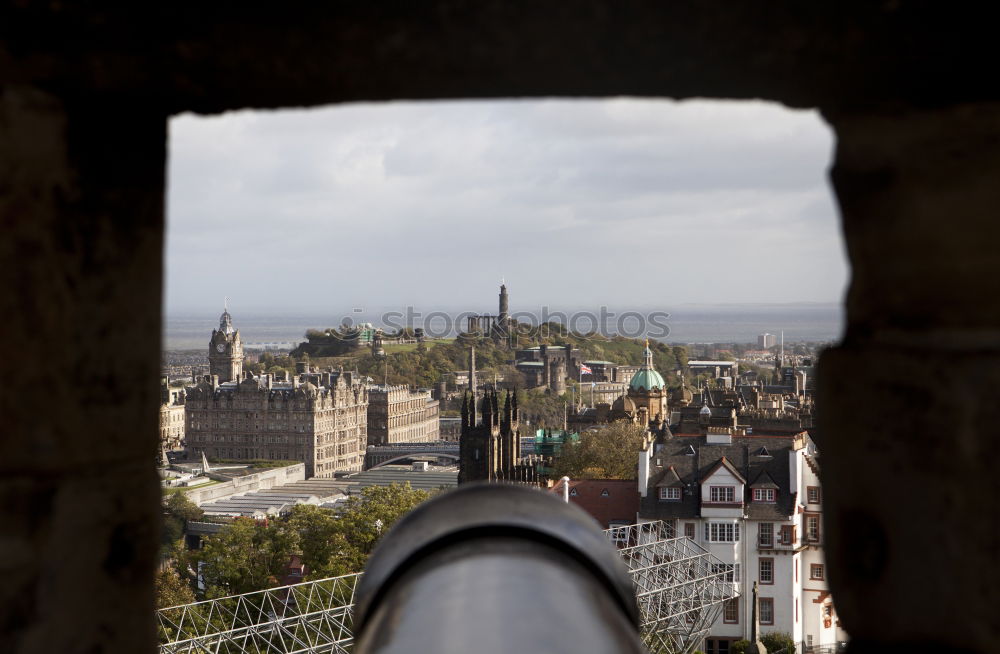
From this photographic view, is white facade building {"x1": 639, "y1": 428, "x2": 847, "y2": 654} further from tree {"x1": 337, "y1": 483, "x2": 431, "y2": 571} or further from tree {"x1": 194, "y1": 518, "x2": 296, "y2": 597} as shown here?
tree {"x1": 194, "y1": 518, "x2": 296, "y2": 597}

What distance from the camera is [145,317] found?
47.9 inches

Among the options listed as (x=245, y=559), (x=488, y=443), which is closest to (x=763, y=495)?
(x=245, y=559)

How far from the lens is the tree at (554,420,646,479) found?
36.0 meters

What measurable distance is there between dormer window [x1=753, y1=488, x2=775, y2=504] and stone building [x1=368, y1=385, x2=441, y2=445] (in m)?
51.5

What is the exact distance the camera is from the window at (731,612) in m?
20.8

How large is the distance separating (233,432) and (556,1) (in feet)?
224

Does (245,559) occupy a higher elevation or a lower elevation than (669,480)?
lower

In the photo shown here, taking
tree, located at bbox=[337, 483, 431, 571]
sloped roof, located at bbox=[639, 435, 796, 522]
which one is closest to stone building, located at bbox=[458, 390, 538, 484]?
tree, located at bbox=[337, 483, 431, 571]

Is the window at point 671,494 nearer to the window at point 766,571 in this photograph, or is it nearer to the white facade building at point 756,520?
the white facade building at point 756,520

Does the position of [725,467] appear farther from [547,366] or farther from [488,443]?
[547,366]

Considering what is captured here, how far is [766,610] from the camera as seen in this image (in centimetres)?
2192

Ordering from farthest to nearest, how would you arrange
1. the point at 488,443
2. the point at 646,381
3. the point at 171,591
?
the point at 646,381 < the point at 488,443 < the point at 171,591

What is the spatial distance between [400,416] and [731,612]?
2172 inches

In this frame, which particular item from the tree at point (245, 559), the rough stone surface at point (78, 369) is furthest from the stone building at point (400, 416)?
the rough stone surface at point (78, 369)
